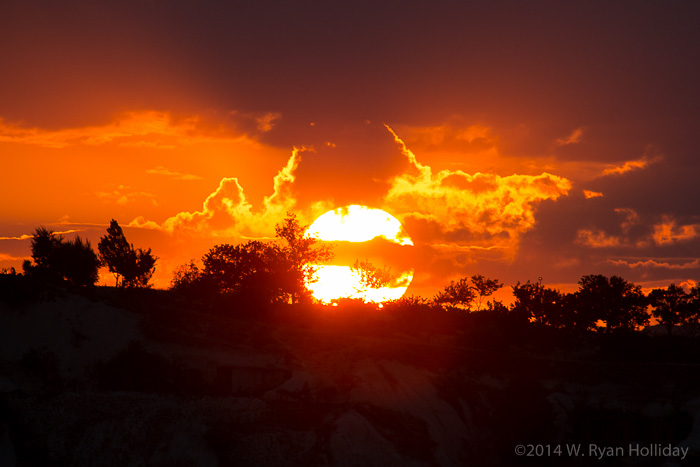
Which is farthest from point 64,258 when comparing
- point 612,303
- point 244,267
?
point 612,303

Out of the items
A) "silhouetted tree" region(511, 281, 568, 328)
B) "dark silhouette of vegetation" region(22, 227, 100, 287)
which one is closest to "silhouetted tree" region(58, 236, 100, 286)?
"dark silhouette of vegetation" region(22, 227, 100, 287)

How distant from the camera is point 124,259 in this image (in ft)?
286

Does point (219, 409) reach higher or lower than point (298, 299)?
lower

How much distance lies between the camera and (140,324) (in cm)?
4688

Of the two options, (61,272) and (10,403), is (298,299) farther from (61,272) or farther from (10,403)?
(10,403)

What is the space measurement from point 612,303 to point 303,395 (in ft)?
200

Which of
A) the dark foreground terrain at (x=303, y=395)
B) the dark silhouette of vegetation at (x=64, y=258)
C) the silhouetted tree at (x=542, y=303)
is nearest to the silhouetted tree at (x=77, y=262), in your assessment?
the dark silhouette of vegetation at (x=64, y=258)

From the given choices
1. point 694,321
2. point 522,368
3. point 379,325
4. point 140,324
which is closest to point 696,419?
point 522,368

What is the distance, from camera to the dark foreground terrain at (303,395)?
30703mm

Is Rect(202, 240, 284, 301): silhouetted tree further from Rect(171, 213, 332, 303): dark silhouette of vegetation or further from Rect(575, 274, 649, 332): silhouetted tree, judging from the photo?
Rect(575, 274, 649, 332): silhouetted tree

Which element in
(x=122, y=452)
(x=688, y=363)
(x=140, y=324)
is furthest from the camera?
(x=688, y=363)

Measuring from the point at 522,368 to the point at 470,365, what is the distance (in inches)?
148

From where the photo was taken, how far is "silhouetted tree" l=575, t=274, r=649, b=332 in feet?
293

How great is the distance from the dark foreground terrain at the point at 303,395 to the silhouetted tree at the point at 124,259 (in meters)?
31.5
